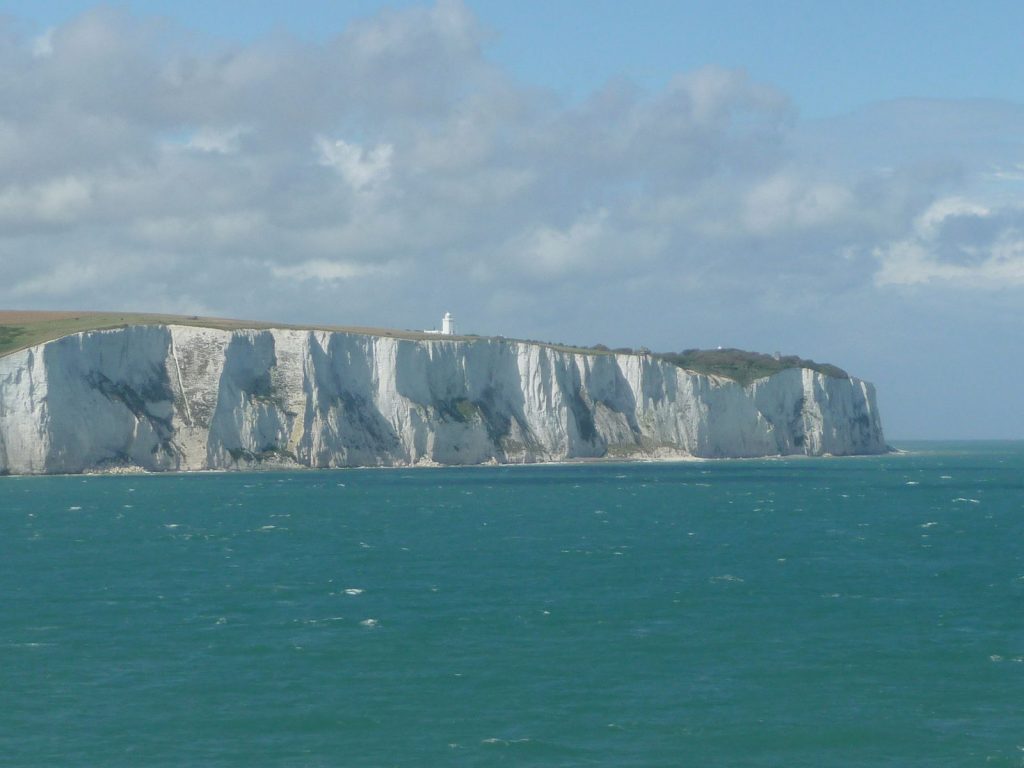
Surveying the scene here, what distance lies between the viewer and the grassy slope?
85.5 meters

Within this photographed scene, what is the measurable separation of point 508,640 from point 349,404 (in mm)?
69073

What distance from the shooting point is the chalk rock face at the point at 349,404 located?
80.5 m

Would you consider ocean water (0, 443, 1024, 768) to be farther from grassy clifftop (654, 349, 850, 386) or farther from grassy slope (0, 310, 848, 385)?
grassy clifftop (654, 349, 850, 386)

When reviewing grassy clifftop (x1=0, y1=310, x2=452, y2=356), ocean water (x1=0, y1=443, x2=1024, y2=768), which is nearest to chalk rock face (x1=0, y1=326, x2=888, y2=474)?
grassy clifftop (x1=0, y1=310, x2=452, y2=356)

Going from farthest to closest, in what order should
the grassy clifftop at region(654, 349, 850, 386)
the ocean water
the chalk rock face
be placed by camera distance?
1. the grassy clifftop at region(654, 349, 850, 386)
2. the chalk rock face
3. the ocean water

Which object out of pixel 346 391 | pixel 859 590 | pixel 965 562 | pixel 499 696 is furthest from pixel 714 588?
pixel 346 391

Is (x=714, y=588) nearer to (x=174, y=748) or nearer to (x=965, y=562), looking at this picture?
(x=965, y=562)

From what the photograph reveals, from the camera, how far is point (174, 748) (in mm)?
19203

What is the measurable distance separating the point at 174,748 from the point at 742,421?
10576cm

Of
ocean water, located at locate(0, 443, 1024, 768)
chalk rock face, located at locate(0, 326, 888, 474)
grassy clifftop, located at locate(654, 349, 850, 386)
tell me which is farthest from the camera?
grassy clifftop, located at locate(654, 349, 850, 386)

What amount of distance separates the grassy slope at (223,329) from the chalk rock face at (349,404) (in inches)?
97.5

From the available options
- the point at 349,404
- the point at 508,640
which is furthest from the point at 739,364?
the point at 508,640

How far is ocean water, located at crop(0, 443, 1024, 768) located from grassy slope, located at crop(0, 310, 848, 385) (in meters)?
35.2

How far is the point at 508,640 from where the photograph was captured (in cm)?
2641
